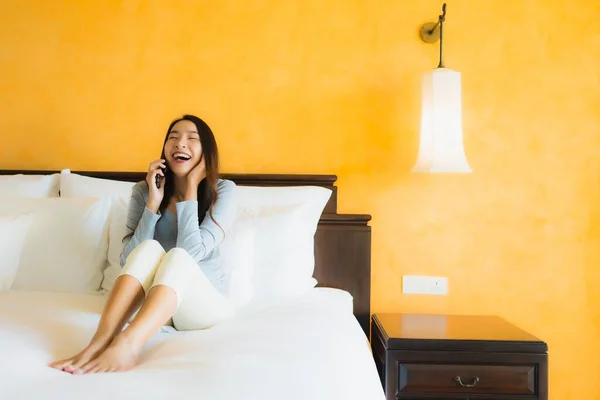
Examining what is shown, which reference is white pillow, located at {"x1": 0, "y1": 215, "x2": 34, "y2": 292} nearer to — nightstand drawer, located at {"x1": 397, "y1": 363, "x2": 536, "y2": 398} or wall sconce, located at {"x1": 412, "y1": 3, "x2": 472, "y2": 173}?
nightstand drawer, located at {"x1": 397, "y1": 363, "x2": 536, "y2": 398}

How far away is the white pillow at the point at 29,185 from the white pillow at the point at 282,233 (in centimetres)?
79

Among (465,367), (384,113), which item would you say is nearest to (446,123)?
(384,113)

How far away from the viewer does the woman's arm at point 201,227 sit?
1.60m

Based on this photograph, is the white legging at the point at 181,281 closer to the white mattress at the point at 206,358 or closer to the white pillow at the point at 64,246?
the white mattress at the point at 206,358

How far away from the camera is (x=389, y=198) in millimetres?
2268

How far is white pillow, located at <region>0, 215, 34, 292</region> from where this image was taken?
1773mm

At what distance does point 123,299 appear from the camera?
1.31 meters

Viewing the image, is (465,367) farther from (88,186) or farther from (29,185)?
(29,185)

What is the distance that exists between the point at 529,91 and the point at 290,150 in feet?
3.45

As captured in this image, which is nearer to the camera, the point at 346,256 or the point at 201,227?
the point at 201,227

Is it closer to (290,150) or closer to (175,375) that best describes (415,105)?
(290,150)

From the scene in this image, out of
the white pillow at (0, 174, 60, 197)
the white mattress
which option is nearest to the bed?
the white mattress

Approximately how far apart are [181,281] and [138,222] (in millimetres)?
555

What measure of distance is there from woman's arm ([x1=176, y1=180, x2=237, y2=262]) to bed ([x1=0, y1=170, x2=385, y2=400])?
9.1 inches
